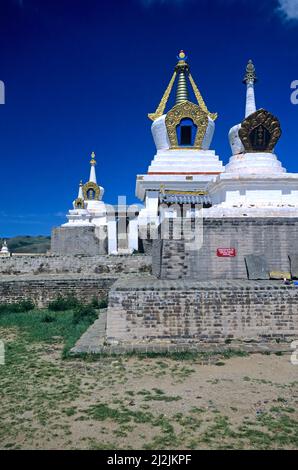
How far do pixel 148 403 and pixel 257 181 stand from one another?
898 cm

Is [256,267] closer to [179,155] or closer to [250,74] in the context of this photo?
[250,74]

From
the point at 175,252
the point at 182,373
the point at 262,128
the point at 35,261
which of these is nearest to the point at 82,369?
the point at 182,373

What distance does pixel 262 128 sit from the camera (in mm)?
13492

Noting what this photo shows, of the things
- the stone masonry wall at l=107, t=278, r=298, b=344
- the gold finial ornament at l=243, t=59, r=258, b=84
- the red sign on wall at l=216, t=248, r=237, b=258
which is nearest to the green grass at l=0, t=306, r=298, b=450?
the stone masonry wall at l=107, t=278, r=298, b=344

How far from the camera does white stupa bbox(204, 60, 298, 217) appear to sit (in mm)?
11977

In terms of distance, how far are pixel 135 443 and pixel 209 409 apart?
4.36 feet

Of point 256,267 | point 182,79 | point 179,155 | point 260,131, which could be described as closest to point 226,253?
point 256,267

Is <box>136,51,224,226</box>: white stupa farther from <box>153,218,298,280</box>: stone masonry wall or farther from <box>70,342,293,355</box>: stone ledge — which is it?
<box>70,342,293,355</box>: stone ledge

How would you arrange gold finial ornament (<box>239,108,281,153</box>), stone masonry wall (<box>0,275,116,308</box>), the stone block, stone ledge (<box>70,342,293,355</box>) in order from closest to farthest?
stone ledge (<box>70,342,293,355</box>) < the stone block < gold finial ornament (<box>239,108,281,153</box>) < stone masonry wall (<box>0,275,116,308</box>)

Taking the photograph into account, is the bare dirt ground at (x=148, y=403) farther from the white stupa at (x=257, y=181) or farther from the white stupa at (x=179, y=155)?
the white stupa at (x=179, y=155)

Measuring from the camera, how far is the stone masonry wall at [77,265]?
1709 centimetres

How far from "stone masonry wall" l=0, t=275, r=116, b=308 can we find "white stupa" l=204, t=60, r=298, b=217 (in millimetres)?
4947

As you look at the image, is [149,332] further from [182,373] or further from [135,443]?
[135,443]
